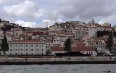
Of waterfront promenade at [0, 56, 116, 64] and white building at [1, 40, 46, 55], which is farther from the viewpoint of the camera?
white building at [1, 40, 46, 55]

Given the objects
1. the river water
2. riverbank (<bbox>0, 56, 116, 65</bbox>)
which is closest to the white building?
riverbank (<bbox>0, 56, 116, 65</bbox>)

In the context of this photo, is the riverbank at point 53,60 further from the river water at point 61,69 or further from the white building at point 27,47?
the white building at point 27,47

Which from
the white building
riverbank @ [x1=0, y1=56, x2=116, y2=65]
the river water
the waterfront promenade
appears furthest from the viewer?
the white building

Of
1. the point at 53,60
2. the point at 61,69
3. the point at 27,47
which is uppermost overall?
the point at 27,47

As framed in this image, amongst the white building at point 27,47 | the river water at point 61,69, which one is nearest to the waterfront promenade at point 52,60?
the river water at point 61,69

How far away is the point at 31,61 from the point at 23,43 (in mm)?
47506

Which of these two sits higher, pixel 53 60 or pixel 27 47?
pixel 27 47

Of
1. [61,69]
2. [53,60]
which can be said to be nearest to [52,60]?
[53,60]

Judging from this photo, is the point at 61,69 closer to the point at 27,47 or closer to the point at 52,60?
the point at 52,60

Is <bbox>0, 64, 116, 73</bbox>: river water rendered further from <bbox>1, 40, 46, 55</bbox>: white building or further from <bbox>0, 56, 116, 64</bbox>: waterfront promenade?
<bbox>1, 40, 46, 55</bbox>: white building

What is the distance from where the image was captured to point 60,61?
8600 cm

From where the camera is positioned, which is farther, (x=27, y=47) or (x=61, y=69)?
(x=27, y=47)

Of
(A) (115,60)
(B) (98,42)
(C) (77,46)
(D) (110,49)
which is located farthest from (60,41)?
(A) (115,60)

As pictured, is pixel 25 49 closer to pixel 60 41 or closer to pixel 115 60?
pixel 60 41
